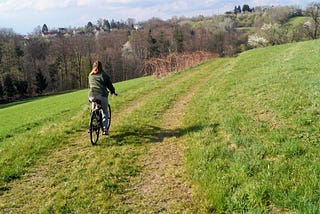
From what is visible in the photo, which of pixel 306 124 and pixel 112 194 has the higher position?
pixel 306 124

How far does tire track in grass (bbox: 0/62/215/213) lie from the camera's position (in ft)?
17.2

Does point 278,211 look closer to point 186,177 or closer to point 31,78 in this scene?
point 186,177

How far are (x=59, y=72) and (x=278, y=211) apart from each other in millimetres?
81692

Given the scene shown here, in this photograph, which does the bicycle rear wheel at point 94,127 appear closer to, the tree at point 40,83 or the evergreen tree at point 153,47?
the tree at point 40,83

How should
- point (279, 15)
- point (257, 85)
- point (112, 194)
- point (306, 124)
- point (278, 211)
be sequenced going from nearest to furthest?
point (278, 211)
point (112, 194)
point (306, 124)
point (257, 85)
point (279, 15)

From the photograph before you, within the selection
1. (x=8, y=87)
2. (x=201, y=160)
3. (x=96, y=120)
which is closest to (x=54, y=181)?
(x=96, y=120)

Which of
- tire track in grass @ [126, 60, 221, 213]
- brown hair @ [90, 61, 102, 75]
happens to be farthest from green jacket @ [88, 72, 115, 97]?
Result: tire track in grass @ [126, 60, 221, 213]

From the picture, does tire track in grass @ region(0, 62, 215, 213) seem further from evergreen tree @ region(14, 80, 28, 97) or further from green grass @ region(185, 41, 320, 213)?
evergreen tree @ region(14, 80, 28, 97)

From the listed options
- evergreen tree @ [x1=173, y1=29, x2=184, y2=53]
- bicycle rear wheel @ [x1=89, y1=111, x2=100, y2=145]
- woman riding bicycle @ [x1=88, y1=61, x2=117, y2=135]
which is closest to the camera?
bicycle rear wheel @ [x1=89, y1=111, x2=100, y2=145]

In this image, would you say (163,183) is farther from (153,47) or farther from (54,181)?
(153,47)

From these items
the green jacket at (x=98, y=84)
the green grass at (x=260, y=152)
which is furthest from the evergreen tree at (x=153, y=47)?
the green jacket at (x=98, y=84)

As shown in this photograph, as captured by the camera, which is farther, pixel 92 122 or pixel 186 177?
pixel 92 122

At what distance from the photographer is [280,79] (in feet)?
41.7

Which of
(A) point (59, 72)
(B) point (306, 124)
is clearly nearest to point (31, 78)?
(A) point (59, 72)
